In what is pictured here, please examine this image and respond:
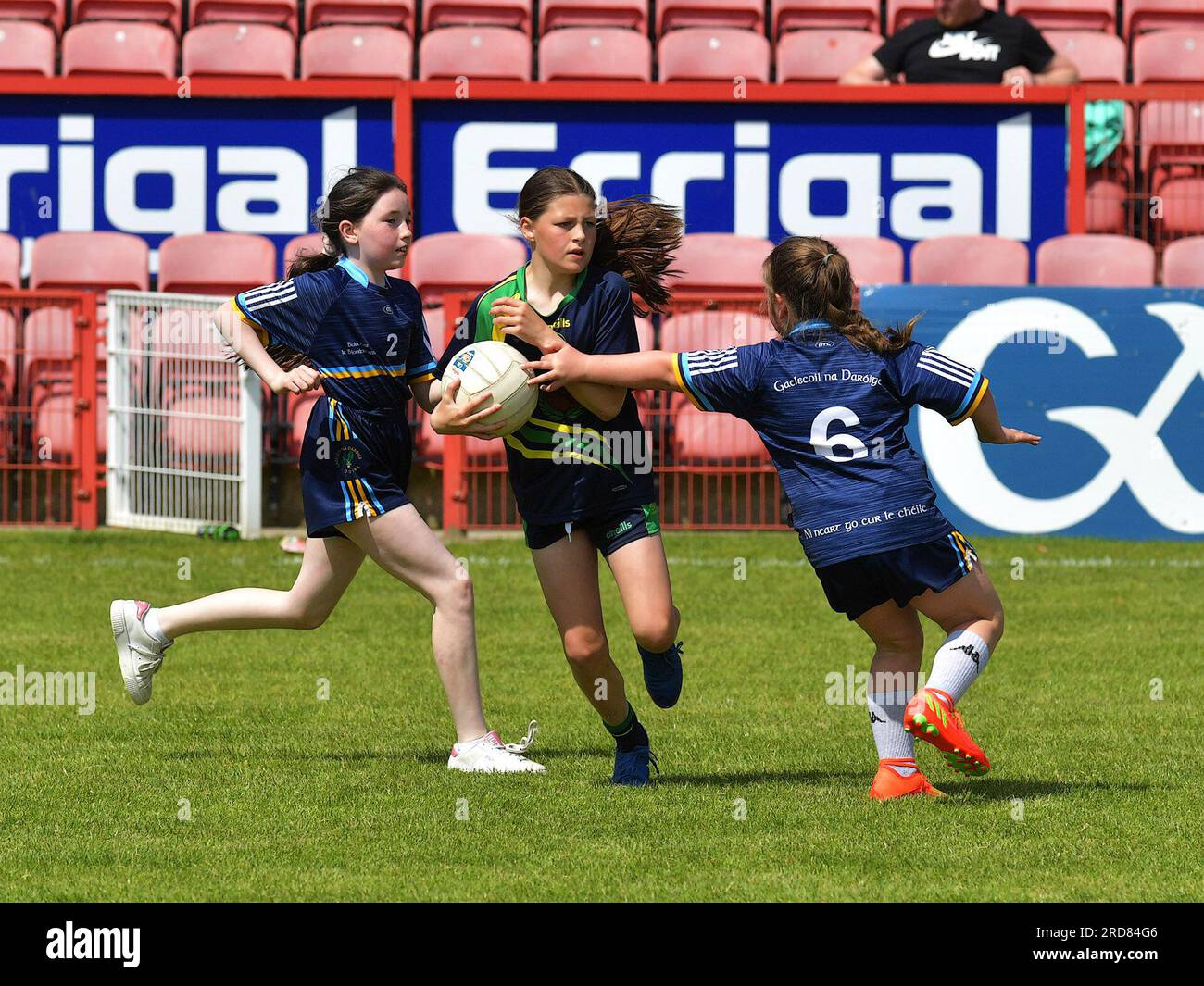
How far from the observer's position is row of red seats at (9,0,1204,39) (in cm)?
1705

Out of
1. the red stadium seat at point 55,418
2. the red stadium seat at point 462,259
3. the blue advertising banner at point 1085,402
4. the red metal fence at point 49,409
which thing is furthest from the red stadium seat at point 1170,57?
the red stadium seat at point 55,418

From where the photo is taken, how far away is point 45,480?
13.5 m

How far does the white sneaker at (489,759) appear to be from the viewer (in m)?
6.67

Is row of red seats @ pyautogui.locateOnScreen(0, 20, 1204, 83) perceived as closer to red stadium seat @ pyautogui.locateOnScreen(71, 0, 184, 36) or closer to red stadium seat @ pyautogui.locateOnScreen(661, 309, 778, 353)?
red stadium seat @ pyautogui.locateOnScreen(71, 0, 184, 36)

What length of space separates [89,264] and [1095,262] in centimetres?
744

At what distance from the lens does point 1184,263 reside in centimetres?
1430

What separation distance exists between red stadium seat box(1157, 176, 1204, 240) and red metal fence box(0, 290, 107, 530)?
801cm

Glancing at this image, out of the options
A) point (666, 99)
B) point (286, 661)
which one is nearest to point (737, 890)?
point (286, 661)

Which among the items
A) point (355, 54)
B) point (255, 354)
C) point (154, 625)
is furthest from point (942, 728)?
point (355, 54)

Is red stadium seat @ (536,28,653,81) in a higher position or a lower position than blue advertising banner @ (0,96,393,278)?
higher

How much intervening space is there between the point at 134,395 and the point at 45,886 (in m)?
8.52

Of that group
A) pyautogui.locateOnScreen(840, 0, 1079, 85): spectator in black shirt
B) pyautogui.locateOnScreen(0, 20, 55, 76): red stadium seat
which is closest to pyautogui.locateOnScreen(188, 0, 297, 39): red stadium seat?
pyautogui.locateOnScreen(0, 20, 55, 76): red stadium seat

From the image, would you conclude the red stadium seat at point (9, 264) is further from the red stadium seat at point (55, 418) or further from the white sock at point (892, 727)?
the white sock at point (892, 727)
